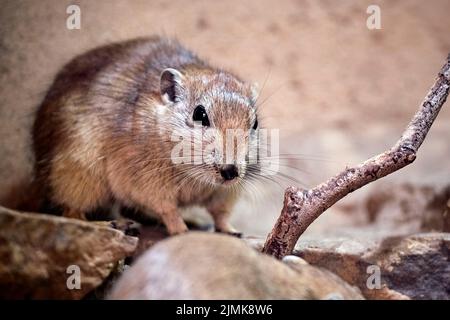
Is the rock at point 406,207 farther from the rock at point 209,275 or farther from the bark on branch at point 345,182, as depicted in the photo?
the rock at point 209,275

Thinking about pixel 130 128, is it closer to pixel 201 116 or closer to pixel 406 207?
pixel 201 116

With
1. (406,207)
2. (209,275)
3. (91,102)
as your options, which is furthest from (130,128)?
(406,207)

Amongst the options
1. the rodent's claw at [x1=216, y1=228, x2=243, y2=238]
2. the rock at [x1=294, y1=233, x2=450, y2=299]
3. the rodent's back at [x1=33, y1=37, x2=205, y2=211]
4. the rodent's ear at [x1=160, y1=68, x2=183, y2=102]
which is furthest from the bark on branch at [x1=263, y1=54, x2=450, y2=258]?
the rodent's back at [x1=33, y1=37, x2=205, y2=211]

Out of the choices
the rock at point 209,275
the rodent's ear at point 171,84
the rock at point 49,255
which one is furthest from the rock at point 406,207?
the rock at point 49,255

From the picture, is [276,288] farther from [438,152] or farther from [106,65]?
[438,152]
